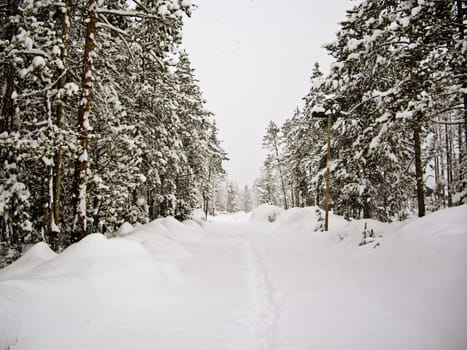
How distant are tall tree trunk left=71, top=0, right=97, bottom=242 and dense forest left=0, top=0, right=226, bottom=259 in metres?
0.03

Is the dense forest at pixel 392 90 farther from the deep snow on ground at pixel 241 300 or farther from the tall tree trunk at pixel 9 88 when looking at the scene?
the tall tree trunk at pixel 9 88

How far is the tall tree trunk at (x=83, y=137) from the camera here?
24.5 ft

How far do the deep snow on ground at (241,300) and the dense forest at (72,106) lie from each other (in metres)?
2.56

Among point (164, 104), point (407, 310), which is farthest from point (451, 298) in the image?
point (164, 104)

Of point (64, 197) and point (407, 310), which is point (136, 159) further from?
point (407, 310)

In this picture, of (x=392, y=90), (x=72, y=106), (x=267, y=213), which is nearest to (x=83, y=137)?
(x=72, y=106)

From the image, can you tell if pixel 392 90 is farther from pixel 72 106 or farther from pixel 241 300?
pixel 72 106

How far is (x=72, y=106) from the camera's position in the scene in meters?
9.68

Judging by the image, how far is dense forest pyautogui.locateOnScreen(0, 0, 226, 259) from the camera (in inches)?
291

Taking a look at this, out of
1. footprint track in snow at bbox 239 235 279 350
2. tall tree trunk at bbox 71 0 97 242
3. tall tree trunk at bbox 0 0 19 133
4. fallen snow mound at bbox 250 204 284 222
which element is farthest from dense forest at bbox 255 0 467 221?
fallen snow mound at bbox 250 204 284 222

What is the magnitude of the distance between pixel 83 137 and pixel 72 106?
2.89 metres

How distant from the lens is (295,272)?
8344 mm

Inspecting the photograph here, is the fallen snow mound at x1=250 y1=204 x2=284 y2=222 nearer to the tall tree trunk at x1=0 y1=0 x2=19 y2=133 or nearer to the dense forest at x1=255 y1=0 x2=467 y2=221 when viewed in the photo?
the dense forest at x1=255 y1=0 x2=467 y2=221

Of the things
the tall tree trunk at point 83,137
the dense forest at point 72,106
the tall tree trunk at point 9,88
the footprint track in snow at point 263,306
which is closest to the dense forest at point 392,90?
the footprint track in snow at point 263,306
